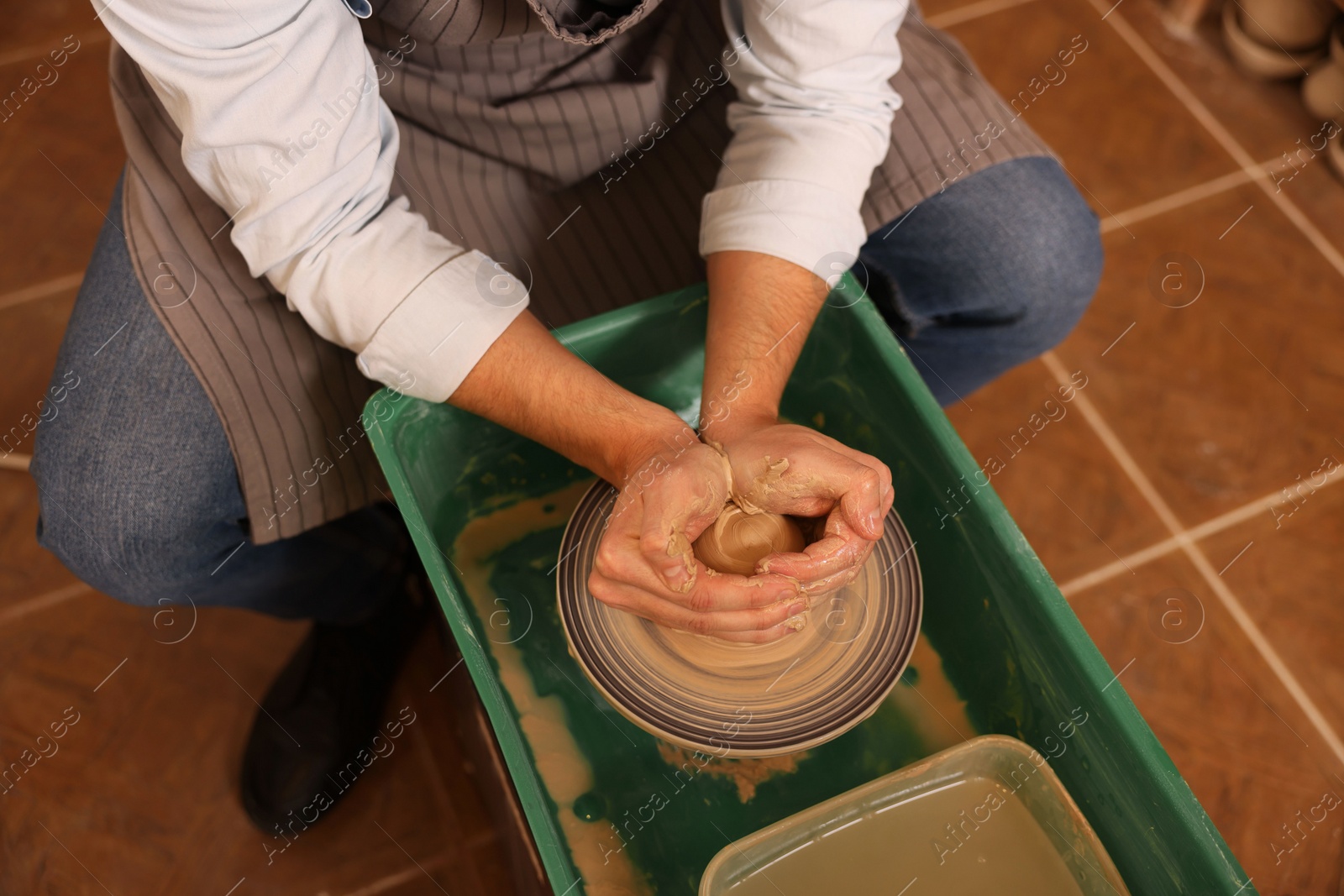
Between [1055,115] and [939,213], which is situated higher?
[939,213]

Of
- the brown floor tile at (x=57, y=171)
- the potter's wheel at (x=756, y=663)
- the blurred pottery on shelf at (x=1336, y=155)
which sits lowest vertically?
the blurred pottery on shelf at (x=1336, y=155)

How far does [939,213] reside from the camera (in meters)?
0.96

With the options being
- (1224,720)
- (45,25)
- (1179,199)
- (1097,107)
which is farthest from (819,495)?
(45,25)

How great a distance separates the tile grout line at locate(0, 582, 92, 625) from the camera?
1.32m

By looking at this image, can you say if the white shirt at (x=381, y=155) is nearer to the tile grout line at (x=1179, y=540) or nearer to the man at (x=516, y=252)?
the man at (x=516, y=252)

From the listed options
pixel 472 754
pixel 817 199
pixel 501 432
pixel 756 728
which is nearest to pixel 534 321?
pixel 501 432

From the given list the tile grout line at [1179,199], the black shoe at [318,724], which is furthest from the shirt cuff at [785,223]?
the tile grout line at [1179,199]

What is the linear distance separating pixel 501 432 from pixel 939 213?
0.49 m

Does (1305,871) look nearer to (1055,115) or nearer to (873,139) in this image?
(873,139)

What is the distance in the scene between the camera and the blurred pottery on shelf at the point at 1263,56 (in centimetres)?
183

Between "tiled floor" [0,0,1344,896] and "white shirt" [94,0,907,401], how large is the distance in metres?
0.66

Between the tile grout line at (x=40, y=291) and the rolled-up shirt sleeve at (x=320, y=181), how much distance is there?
3.20 feet

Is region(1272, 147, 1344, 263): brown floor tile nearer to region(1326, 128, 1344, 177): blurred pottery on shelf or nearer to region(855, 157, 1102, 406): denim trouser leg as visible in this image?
region(1326, 128, 1344, 177): blurred pottery on shelf

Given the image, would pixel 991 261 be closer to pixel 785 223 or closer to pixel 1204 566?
pixel 785 223
